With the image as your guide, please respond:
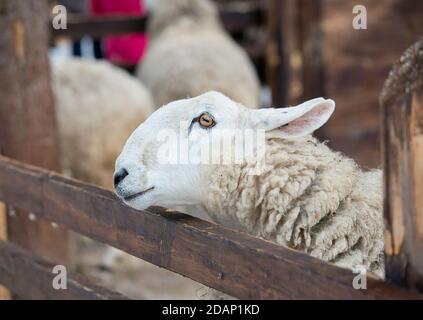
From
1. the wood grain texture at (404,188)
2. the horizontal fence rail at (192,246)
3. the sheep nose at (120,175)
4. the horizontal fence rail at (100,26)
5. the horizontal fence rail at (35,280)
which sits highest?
the horizontal fence rail at (100,26)

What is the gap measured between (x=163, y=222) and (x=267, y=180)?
34 cm

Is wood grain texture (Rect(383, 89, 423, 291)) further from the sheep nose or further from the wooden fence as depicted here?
the sheep nose

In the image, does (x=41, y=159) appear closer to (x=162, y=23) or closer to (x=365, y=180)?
(x=365, y=180)

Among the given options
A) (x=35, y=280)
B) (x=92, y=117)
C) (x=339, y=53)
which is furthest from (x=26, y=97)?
(x=339, y=53)

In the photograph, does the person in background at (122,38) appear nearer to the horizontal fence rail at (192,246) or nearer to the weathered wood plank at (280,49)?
the weathered wood plank at (280,49)

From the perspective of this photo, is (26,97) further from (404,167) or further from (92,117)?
(404,167)

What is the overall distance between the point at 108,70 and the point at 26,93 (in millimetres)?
1726

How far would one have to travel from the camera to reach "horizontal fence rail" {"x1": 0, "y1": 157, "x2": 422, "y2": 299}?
4.96ft

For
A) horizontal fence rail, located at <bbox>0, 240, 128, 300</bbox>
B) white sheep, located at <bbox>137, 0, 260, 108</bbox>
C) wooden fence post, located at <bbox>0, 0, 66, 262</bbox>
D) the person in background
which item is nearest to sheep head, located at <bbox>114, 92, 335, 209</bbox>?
horizontal fence rail, located at <bbox>0, 240, 128, 300</bbox>

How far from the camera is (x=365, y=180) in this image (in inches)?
90.0

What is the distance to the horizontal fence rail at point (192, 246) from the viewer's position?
1512mm

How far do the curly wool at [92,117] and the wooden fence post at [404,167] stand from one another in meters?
4.00

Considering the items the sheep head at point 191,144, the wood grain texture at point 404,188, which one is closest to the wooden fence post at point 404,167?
the wood grain texture at point 404,188
